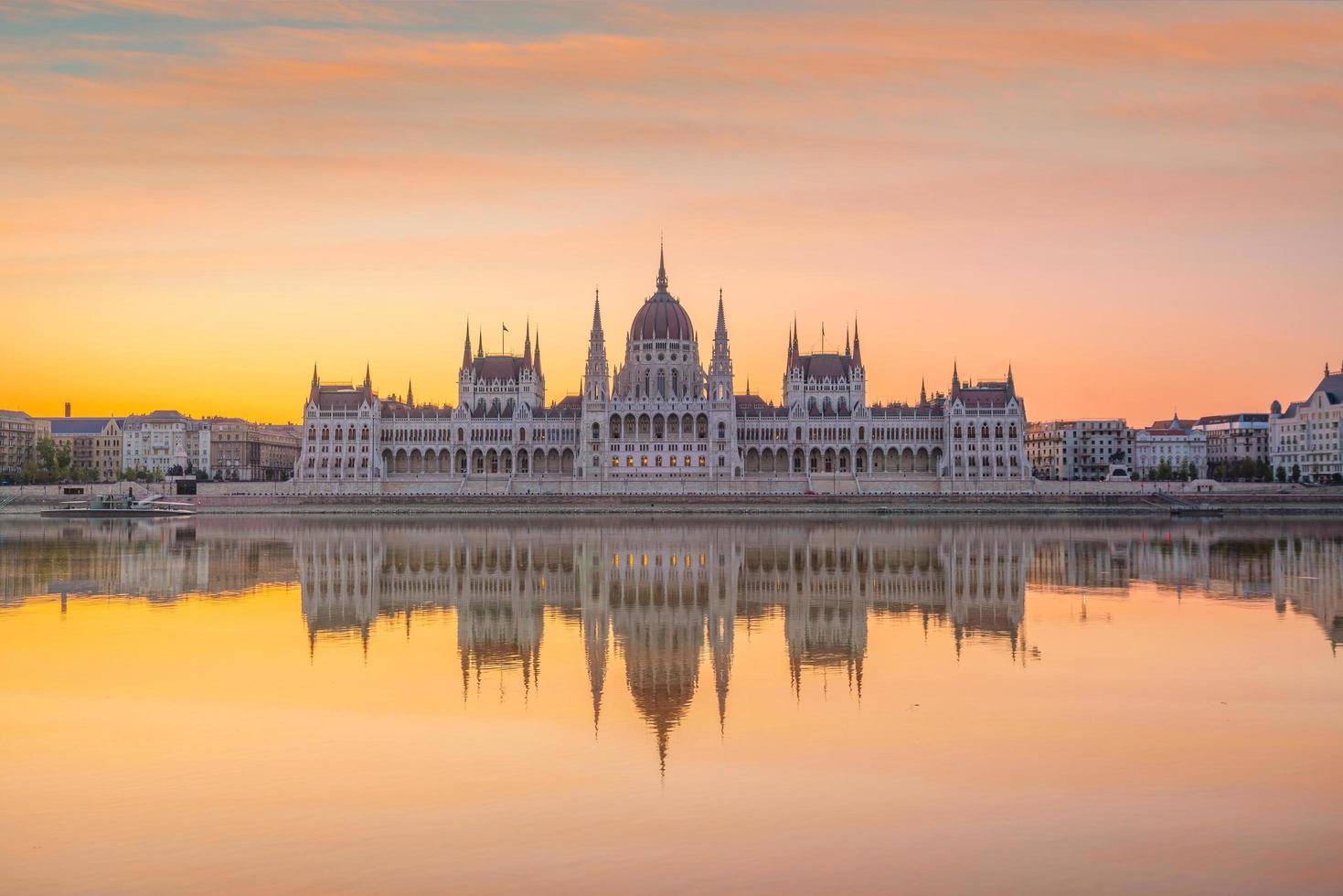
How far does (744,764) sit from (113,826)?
6737 mm

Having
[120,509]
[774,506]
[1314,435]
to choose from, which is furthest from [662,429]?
[1314,435]

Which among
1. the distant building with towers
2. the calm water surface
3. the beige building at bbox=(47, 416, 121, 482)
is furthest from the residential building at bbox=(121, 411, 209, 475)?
the calm water surface

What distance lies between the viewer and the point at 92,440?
6752 inches

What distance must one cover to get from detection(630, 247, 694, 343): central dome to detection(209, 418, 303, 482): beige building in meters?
51.9

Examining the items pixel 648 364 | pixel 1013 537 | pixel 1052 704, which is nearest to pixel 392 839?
pixel 1052 704

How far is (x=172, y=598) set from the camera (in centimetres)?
3503

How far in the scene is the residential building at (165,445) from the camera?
168750 millimetres

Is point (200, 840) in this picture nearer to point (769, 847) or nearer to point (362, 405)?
point (769, 847)

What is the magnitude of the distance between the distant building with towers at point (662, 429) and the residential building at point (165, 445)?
37.8m

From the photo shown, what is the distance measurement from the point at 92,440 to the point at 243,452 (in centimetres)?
1828

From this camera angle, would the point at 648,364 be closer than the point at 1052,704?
No

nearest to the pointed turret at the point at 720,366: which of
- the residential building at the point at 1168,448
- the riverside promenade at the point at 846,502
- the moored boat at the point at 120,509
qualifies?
the riverside promenade at the point at 846,502

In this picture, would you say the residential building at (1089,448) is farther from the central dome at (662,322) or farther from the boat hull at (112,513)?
the boat hull at (112,513)

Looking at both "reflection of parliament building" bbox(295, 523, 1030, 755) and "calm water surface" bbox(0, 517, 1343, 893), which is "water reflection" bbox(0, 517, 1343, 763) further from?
"calm water surface" bbox(0, 517, 1343, 893)
